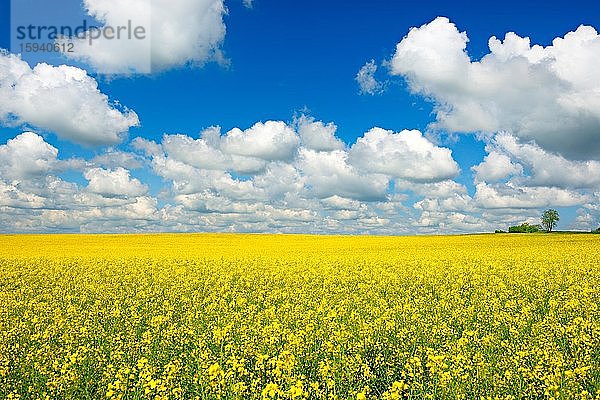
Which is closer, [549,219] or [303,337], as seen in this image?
[303,337]

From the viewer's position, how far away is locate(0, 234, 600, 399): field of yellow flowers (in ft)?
21.2

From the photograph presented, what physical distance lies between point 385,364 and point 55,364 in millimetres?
5208

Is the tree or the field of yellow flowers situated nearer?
the field of yellow flowers

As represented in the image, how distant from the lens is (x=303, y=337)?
8.87 meters

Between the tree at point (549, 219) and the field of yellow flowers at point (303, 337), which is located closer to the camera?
the field of yellow flowers at point (303, 337)

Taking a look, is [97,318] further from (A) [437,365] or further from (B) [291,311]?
(A) [437,365]

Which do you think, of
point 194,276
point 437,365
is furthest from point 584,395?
point 194,276

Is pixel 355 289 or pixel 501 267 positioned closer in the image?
pixel 355 289

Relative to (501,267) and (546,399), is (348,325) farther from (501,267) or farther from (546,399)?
(501,267)

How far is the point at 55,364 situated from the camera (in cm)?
698

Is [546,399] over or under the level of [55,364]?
under

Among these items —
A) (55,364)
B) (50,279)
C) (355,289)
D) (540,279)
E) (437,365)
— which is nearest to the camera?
(437,365)

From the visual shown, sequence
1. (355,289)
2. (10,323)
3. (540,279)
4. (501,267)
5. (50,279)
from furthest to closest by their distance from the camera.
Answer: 1. (501,267)
2. (50,279)
3. (540,279)
4. (355,289)
5. (10,323)

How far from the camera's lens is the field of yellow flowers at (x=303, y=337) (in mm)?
6477
